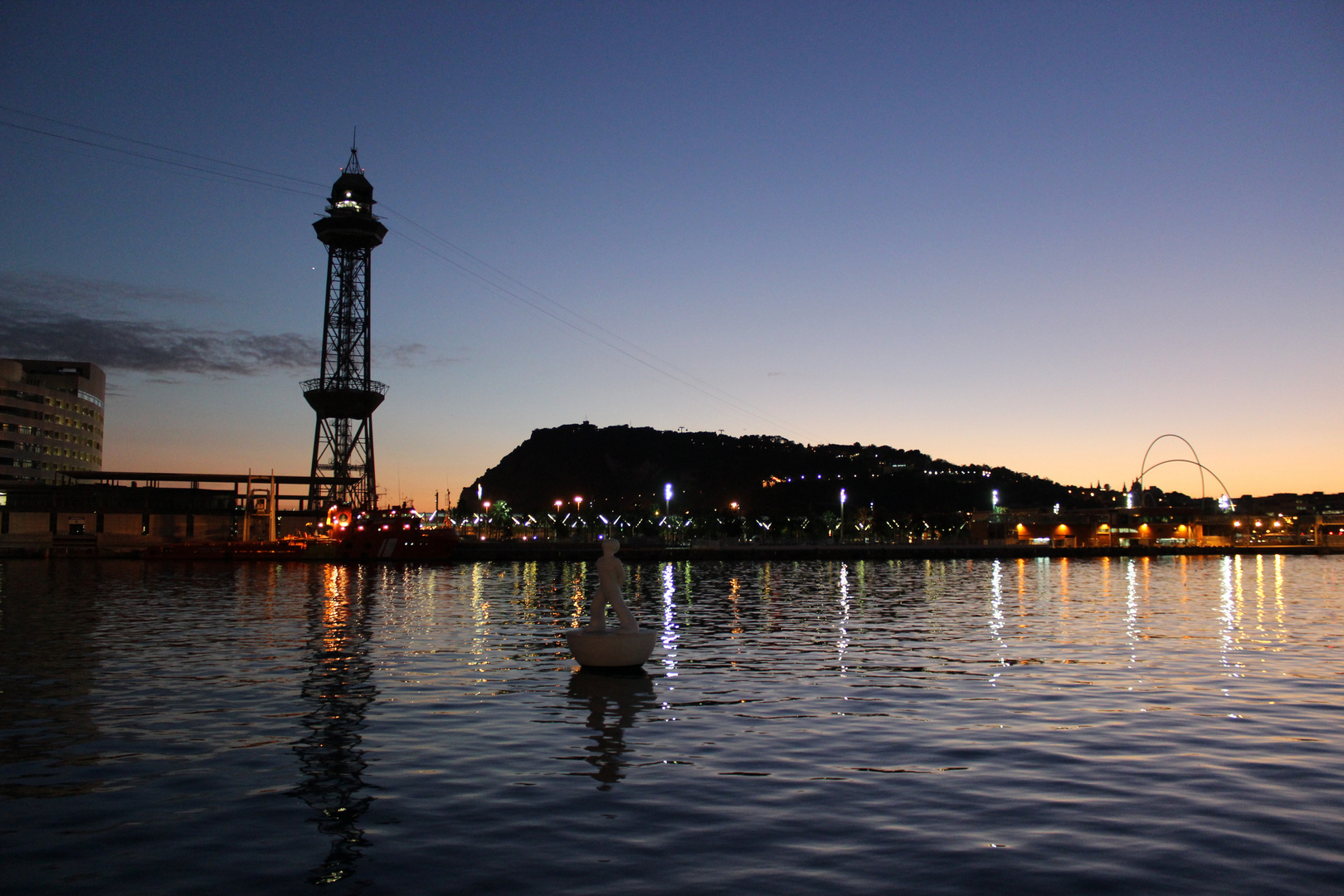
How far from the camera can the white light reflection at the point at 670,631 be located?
22078 mm

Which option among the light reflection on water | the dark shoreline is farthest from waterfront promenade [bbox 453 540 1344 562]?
the light reflection on water

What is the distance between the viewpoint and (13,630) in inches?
1180

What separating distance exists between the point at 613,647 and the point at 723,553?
100968mm

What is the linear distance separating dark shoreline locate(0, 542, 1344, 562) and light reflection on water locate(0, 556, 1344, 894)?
85.6 meters

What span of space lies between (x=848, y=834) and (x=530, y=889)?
3220mm

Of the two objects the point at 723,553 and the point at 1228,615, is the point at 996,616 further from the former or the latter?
the point at 723,553

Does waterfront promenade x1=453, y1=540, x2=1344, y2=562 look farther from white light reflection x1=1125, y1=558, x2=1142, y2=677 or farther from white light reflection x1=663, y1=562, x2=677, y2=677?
white light reflection x1=663, y1=562, x2=677, y2=677

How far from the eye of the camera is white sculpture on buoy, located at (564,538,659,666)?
19.6 metres

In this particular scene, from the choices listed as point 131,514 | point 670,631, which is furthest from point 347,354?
point 670,631

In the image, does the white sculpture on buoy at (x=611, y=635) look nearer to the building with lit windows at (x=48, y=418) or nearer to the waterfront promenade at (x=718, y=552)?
the waterfront promenade at (x=718, y=552)

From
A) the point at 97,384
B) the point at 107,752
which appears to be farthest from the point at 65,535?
the point at 107,752

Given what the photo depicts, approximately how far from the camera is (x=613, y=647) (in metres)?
19.6

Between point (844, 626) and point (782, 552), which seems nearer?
point (844, 626)

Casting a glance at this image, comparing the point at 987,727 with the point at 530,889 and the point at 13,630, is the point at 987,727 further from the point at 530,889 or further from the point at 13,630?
the point at 13,630
